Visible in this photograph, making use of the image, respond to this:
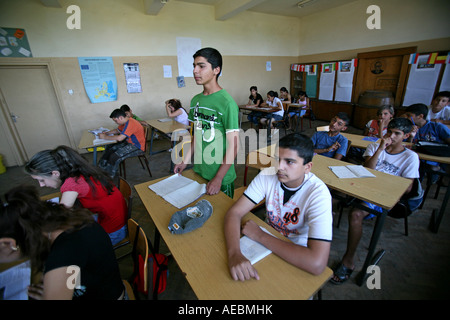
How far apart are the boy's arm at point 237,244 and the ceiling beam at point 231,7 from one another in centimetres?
479

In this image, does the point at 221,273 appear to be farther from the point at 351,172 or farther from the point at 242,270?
the point at 351,172

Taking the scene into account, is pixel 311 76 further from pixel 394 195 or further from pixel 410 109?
pixel 394 195

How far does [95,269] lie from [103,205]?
59 centimetres

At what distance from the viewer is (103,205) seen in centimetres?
141

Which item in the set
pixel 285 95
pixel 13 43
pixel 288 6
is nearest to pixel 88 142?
pixel 13 43

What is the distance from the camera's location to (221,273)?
84cm

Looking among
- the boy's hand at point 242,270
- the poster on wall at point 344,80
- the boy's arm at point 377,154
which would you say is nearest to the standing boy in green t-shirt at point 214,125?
the boy's hand at point 242,270

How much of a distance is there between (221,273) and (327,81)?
7.75m

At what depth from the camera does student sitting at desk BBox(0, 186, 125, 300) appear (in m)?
0.77

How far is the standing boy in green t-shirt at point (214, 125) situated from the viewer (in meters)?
1.34

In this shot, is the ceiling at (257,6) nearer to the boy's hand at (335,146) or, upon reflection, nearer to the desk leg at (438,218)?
the boy's hand at (335,146)

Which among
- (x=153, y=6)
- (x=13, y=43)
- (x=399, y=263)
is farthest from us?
(x=153, y=6)

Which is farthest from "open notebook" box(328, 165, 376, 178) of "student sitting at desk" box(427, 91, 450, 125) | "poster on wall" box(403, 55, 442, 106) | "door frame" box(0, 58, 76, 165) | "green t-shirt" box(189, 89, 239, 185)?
"door frame" box(0, 58, 76, 165)

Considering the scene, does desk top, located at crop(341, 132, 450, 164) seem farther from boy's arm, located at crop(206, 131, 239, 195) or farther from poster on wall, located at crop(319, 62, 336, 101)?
poster on wall, located at crop(319, 62, 336, 101)
